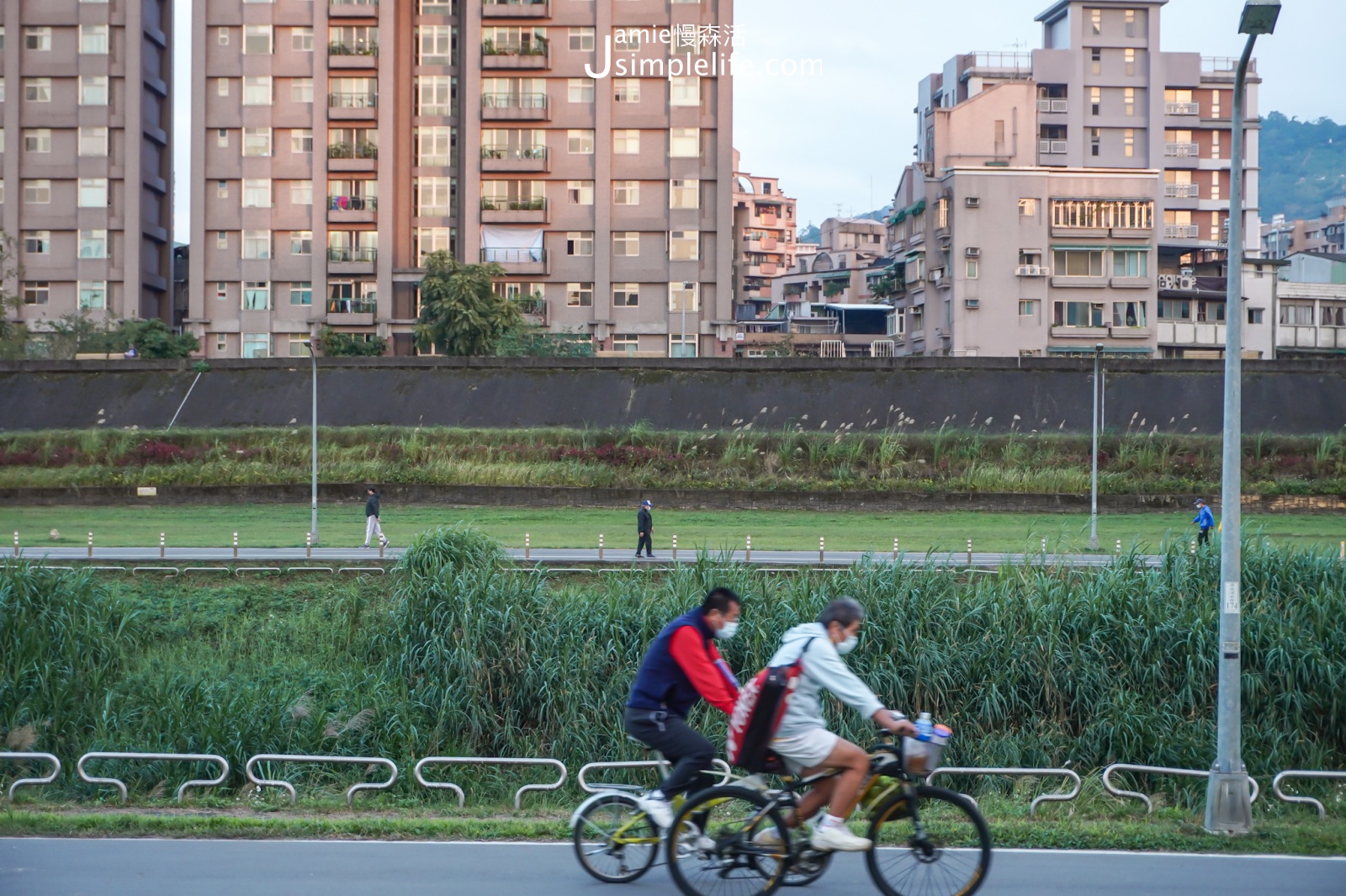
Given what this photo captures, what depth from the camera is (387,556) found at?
91.1 ft

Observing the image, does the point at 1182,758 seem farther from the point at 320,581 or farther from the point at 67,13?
the point at 67,13

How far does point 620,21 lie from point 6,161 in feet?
116

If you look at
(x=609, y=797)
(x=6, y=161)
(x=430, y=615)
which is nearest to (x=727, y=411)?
(x=430, y=615)

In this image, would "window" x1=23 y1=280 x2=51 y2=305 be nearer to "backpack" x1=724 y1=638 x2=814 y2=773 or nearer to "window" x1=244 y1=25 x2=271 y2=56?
"window" x1=244 y1=25 x2=271 y2=56

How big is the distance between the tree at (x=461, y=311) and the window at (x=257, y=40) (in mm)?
17932

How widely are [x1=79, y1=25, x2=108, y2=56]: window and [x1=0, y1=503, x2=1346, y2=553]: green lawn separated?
4079 centimetres

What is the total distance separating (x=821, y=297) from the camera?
349 ft

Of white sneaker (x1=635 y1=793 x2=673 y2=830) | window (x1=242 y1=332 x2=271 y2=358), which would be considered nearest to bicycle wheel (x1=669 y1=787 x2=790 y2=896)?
white sneaker (x1=635 y1=793 x2=673 y2=830)

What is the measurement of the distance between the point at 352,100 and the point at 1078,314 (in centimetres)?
4179

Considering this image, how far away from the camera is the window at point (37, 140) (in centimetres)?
6781

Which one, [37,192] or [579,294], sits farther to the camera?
[37,192]

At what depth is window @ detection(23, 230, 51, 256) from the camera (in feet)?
224

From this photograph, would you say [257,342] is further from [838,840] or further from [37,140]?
[838,840]

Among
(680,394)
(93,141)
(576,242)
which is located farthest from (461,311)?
(93,141)
